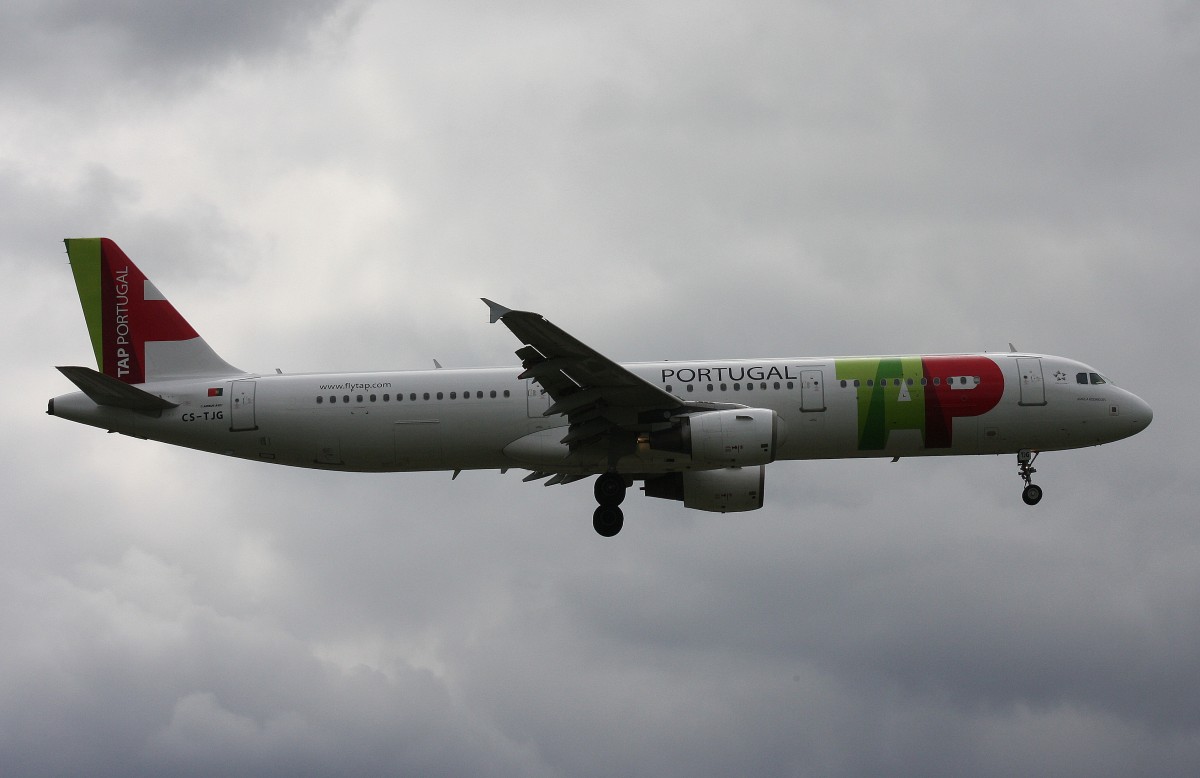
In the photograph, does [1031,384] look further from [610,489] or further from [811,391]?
[610,489]

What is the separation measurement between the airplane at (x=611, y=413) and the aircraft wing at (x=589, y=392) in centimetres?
6

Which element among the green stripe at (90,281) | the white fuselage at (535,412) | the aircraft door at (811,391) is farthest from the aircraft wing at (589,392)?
the green stripe at (90,281)

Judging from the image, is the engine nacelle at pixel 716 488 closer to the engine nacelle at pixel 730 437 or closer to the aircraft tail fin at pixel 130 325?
the engine nacelle at pixel 730 437

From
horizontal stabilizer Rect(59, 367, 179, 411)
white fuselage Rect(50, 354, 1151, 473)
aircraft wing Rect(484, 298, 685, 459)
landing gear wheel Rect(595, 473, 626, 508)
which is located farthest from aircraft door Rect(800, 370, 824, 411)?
horizontal stabilizer Rect(59, 367, 179, 411)

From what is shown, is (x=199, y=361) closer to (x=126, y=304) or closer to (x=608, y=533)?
(x=126, y=304)

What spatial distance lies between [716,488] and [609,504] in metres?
3.73

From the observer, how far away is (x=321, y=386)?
3991 centimetres

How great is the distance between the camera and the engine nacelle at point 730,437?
3722cm

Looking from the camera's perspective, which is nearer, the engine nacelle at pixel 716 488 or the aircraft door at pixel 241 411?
the aircraft door at pixel 241 411

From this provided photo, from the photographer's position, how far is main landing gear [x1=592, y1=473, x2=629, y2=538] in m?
40.5

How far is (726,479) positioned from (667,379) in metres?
4.40

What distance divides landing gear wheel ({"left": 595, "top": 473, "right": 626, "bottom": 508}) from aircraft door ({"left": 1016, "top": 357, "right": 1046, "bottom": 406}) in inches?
467

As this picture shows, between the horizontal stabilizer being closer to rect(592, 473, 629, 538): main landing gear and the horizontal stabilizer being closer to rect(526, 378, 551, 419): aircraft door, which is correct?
rect(526, 378, 551, 419): aircraft door

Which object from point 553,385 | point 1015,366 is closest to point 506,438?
point 553,385
